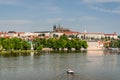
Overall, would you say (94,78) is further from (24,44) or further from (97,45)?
(97,45)

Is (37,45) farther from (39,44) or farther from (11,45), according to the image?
(11,45)

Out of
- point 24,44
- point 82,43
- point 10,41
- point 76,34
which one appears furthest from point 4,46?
point 76,34

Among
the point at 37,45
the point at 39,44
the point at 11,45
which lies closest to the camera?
the point at 11,45

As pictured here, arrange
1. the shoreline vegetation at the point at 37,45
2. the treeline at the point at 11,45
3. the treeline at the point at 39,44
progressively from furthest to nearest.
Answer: the treeline at the point at 39,44 < the shoreline vegetation at the point at 37,45 < the treeline at the point at 11,45

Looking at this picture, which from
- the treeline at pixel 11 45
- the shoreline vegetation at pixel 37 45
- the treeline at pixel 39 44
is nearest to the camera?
the treeline at pixel 11 45

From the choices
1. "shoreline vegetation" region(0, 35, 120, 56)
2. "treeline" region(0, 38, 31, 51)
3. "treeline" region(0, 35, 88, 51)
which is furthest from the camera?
"treeline" region(0, 35, 88, 51)

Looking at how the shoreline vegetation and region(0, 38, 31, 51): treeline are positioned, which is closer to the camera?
region(0, 38, 31, 51): treeline

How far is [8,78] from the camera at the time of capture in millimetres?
→ 29906

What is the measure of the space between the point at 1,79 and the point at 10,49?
48.6 metres

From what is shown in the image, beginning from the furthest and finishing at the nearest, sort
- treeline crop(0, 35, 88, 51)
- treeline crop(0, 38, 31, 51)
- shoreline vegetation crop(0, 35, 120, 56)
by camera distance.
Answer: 1. treeline crop(0, 35, 88, 51)
2. shoreline vegetation crop(0, 35, 120, 56)
3. treeline crop(0, 38, 31, 51)

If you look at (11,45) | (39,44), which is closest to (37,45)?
(39,44)

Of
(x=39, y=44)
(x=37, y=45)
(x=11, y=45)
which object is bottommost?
(x=37, y=45)

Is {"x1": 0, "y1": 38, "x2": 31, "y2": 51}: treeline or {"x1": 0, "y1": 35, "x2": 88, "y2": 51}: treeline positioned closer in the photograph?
{"x1": 0, "y1": 38, "x2": 31, "y2": 51}: treeline

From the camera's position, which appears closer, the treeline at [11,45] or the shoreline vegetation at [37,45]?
the treeline at [11,45]
